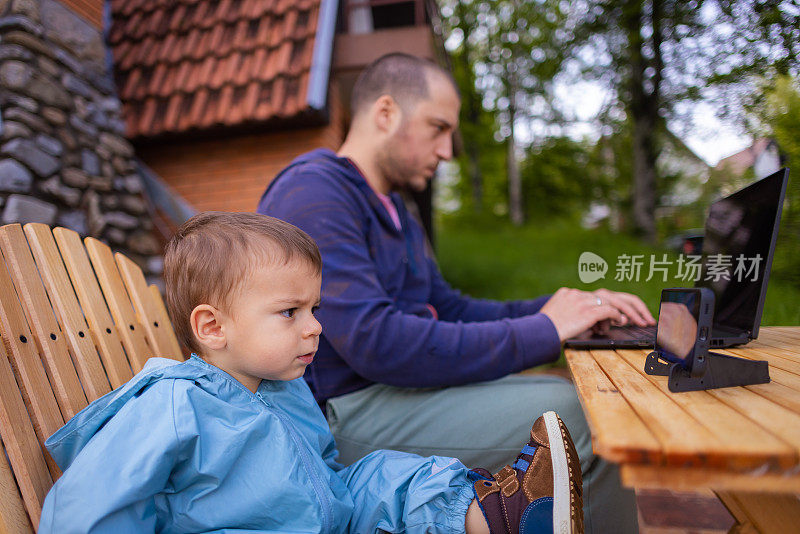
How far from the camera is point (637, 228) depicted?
2957 millimetres

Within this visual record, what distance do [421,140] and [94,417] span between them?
1402mm

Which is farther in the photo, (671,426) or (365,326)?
(365,326)

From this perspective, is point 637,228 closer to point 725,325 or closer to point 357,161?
point 725,325

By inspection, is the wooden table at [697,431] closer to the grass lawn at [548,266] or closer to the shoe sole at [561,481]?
the shoe sole at [561,481]

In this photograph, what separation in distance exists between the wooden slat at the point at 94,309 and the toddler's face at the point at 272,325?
0.41m

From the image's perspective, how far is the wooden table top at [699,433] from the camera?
0.61 m

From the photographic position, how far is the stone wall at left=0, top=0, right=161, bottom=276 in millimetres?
2730

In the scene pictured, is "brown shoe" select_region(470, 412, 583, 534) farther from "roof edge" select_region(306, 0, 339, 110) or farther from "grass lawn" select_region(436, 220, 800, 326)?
"roof edge" select_region(306, 0, 339, 110)

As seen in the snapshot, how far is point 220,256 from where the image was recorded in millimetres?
1168

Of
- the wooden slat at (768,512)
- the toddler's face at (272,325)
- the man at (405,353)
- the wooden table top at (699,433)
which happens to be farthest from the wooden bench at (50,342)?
the wooden slat at (768,512)

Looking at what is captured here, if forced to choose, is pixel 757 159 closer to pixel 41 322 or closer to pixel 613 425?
pixel 613 425

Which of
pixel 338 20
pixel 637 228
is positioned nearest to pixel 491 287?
pixel 637 228

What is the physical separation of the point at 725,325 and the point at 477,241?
22.8ft

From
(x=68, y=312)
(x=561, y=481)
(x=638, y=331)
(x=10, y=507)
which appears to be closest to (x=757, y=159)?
(x=638, y=331)
